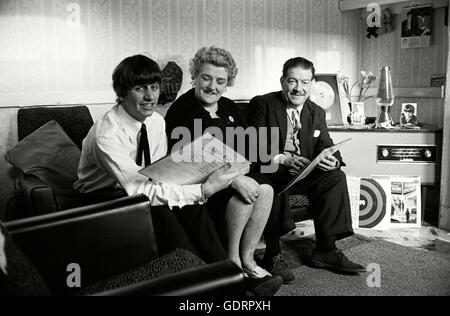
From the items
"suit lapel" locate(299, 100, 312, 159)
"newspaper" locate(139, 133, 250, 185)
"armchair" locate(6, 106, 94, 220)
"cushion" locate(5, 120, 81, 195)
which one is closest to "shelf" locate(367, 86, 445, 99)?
"suit lapel" locate(299, 100, 312, 159)

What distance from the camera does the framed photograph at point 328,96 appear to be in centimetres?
355

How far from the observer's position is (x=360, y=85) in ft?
12.9

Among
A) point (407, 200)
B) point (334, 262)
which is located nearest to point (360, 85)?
point (407, 200)

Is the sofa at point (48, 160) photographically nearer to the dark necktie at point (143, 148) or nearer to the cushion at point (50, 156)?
the cushion at point (50, 156)

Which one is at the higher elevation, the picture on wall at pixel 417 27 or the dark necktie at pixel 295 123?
the picture on wall at pixel 417 27

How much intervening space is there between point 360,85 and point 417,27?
637 mm

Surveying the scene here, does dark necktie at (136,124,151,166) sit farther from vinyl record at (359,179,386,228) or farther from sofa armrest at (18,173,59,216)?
vinyl record at (359,179,386,228)

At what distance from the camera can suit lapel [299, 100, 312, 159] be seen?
278cm

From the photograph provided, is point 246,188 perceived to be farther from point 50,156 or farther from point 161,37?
point 161,37

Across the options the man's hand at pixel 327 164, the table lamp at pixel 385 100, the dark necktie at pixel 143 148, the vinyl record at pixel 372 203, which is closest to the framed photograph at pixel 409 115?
the table lamp at pixel 385 100

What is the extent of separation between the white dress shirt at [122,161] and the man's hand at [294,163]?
2.65ft
